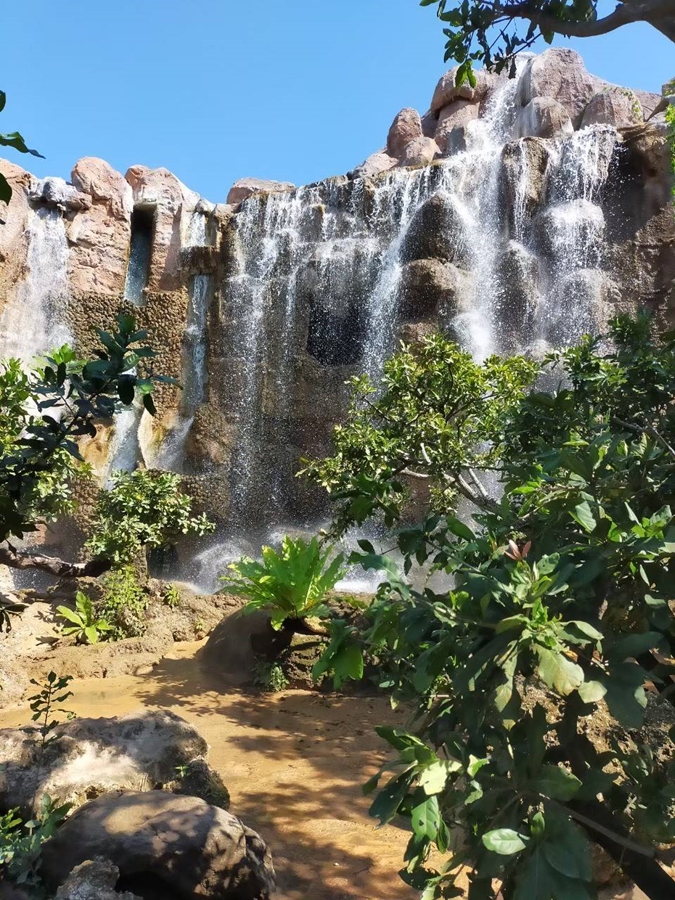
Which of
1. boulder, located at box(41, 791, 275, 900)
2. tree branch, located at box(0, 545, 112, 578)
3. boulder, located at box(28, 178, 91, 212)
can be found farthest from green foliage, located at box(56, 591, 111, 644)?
boulder, located at box(28, 178, 91, 212)

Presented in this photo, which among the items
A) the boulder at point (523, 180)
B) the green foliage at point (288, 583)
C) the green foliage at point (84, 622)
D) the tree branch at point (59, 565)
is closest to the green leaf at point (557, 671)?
the tree branch at point (59, 565)

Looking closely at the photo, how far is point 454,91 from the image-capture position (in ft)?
68.5

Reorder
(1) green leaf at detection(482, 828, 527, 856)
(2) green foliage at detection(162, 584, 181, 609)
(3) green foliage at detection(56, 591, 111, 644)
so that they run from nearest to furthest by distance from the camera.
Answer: (1) green leaf at detection(482, 828, 527, 856), (3) green foliage at detection(56, 591, 111, 644), (2) green foliage at detection(162, 584, 181, 609)

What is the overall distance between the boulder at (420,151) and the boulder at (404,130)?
4.95 ft

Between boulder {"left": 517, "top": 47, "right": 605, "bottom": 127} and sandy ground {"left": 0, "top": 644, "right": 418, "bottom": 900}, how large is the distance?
1665 centimetres

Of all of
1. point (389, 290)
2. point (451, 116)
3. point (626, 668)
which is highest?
point (451, 116)

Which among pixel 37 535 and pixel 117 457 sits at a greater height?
pixel 117 457

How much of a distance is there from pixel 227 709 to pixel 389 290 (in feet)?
34.2

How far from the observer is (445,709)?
1.87 metres

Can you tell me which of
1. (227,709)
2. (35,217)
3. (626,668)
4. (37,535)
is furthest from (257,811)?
(35,217)

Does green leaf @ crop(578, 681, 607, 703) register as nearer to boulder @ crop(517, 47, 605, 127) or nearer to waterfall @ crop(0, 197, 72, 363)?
waterfall @ crop(0, 197, 72, 363)

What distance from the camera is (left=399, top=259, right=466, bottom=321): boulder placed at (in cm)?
1409

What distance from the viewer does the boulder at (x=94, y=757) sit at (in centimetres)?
346

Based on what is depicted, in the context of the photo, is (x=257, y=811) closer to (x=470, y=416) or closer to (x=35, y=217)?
(x=470, y=416)
